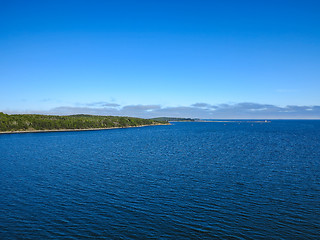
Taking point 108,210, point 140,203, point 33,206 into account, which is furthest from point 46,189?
point 140,203

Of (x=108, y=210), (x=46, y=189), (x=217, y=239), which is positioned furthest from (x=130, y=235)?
(x=46, y=189)

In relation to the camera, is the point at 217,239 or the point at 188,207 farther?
the point at 188,207

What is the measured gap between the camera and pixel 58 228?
23.8 meters

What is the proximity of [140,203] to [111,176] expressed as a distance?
1515 centimetres

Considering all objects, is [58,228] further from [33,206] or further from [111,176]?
[111,176]

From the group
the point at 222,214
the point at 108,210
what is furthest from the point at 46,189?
the point at 222,214

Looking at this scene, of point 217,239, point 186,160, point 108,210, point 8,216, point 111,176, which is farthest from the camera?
point 186,160

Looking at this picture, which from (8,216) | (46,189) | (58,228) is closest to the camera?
(58,228)

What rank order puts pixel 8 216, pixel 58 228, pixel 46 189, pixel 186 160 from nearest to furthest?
1. pixel 58 228
2. pixel 8 216
3. pixel 46 189
4. pixel 186 160

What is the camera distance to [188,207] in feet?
95.3

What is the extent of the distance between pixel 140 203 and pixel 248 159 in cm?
3969

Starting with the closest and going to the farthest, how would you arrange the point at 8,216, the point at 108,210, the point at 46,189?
1. the point at 8,216
2. the point at 108,210
3. the point at 46,189

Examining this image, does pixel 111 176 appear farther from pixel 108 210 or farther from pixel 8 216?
pixel 8 216

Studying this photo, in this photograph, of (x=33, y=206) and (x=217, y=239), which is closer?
(x=217, y=239)
